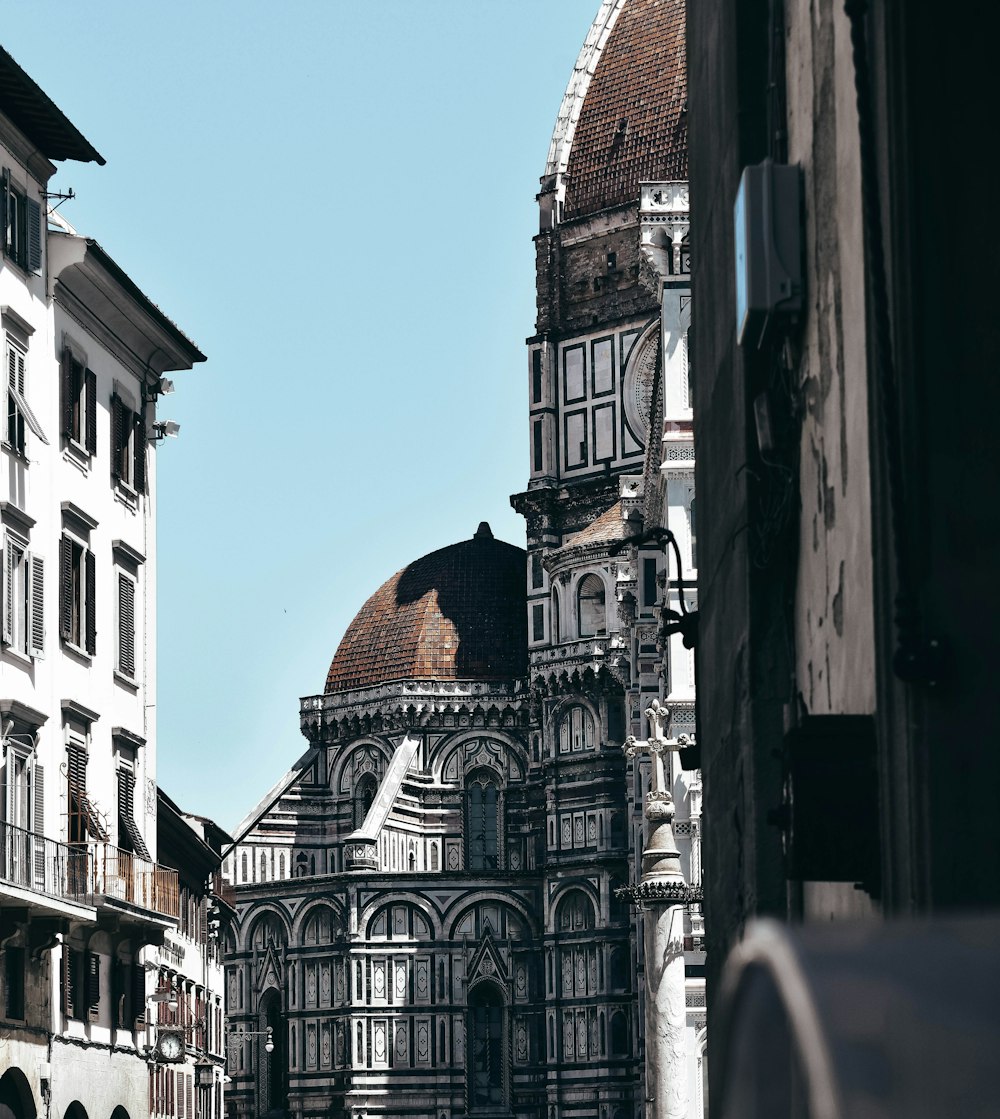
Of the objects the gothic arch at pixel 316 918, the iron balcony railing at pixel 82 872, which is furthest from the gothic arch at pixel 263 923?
the iron balcony railing at pixel 82 872

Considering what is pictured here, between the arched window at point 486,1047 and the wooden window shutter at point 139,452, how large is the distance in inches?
2613

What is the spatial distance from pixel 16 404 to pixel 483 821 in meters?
76.6

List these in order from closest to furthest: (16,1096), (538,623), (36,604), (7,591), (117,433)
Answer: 1. (16,1096)
2. (7,591)
3. (36,604)
4. (117,433)
5. (538,623)

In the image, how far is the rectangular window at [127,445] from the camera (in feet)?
132

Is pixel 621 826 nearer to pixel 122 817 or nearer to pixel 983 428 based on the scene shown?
pixel 122 817

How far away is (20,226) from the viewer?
118 feet

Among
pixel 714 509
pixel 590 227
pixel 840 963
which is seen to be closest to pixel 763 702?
pixel 714 509

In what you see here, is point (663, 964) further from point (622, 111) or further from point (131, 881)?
point (622, 111)

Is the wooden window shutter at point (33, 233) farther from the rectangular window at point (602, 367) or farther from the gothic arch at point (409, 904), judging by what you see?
the rectangular window at point (602, 367)

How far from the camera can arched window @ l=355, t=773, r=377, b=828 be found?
112562 mm

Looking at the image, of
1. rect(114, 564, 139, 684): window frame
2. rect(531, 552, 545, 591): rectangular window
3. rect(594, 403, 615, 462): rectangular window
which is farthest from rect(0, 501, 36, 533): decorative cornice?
rect(531, 552, 545, 591): rectangular window

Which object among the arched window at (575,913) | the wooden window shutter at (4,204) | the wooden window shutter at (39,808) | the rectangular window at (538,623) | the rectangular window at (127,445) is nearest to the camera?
the wooden window shutter at (39,808)

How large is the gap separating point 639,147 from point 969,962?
10856cm

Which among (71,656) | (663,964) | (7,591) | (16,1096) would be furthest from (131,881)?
(663,964)
